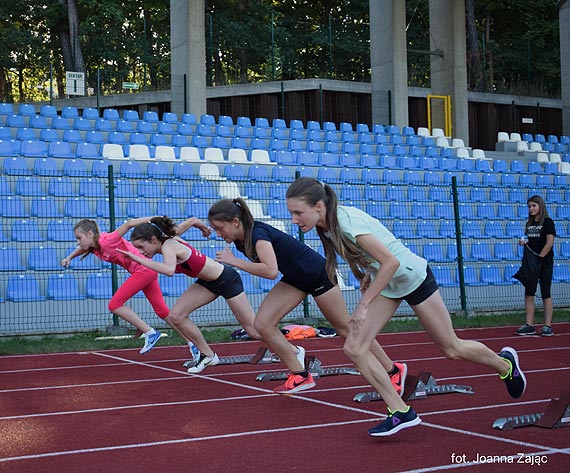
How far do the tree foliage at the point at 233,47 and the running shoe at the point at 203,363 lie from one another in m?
24.5

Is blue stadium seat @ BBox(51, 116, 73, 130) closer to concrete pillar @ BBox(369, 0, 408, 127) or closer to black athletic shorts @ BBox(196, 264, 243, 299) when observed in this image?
concrete pillar @ BBox(369, 0, 408, 127)

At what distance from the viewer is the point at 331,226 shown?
564 cm

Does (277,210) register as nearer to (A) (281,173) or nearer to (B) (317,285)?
(A) (281,173)

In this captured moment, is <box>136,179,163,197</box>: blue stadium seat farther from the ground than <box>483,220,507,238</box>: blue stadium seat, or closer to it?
farther from the ground

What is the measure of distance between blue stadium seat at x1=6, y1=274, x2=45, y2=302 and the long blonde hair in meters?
8.93

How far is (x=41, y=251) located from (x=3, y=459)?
30.7 ft

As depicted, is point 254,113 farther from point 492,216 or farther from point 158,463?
point 158,463

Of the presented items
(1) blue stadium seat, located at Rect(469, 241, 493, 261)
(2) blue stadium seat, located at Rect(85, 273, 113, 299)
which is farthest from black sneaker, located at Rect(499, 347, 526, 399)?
(1) blue stadium seat, located at Rect(469, 241, 493, 261)

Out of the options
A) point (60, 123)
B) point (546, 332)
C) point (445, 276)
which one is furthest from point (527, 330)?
point (60, 123)

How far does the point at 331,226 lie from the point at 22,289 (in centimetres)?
935

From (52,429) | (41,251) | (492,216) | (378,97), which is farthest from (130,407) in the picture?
(378,97)

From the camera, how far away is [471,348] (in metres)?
5.84

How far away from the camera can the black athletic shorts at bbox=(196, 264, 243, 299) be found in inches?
359

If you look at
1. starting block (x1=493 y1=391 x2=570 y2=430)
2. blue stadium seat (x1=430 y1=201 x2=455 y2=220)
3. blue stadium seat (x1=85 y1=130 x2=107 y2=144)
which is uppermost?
blue stadium seat (x1=85 y1=130 x2=107 y2=144)
